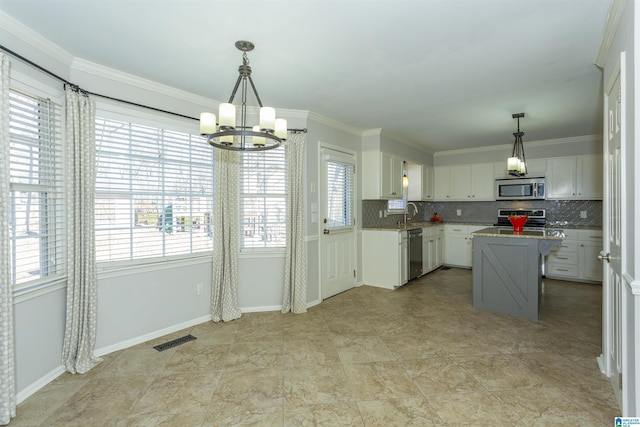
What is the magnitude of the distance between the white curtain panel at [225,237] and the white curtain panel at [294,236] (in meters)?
0.61

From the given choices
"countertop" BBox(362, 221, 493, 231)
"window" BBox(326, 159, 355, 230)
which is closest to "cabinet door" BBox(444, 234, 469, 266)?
"countertop" BBox(362, 221, 493, 231)

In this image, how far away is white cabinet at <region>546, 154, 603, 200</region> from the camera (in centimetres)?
539

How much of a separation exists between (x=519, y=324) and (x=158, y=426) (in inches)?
138

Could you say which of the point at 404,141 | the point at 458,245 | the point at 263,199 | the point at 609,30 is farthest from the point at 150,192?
the point at 458,245

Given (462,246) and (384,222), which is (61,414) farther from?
(462,246)

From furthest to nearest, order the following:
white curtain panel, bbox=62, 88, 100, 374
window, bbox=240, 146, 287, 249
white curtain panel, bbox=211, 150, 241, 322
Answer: window, bbox=240, 146, 287, 249
white curtain panel, bbox=211, 150, 241, 322
white curtain panel, bbox=62, 88, 100, 374

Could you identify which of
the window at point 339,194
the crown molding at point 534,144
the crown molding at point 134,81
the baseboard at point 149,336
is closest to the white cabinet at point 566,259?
the crown molding at point 534,144

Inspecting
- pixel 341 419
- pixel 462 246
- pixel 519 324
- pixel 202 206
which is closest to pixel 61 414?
pixel 341 419

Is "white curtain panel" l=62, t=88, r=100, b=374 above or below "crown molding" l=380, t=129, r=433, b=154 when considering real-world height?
below

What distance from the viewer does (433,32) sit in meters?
2.25

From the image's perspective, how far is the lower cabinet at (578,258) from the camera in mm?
5160

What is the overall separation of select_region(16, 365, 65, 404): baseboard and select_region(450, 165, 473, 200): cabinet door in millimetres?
6685

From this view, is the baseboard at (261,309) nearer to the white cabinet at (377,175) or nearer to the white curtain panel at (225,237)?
the white curtain panel at (225,237)

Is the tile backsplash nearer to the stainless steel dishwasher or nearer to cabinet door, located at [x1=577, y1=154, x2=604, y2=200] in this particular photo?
cabinet door, located at [x1=577, y1=154, x2=604, y2=200]
